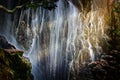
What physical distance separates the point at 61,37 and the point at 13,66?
3240mm

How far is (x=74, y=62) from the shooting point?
1236 cm

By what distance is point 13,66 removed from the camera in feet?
34.9

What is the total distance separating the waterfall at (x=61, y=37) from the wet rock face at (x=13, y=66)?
151 centimetres

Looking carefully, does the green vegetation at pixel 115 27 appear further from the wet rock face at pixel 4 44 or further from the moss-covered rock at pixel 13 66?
the wet rock face at pixel 4 44

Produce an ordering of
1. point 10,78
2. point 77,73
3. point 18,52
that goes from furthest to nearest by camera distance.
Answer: point 77,73, point 18,52, point 10,78

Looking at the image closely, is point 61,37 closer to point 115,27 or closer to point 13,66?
point 115,27

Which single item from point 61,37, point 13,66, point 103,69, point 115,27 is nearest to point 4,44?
point 13,66

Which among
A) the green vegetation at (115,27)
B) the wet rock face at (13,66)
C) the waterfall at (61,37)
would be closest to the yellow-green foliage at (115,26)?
the green vegetation at (115,27)

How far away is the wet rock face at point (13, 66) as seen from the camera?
9.70 meters

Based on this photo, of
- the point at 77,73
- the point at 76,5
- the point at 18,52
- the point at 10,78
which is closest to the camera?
the point at 10,78

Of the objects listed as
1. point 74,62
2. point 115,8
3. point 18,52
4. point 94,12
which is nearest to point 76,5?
point 94,12

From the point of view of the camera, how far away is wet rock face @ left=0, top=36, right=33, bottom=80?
970 centimetres

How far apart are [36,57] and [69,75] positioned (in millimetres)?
1902

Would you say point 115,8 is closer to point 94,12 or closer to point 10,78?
point 94,12
